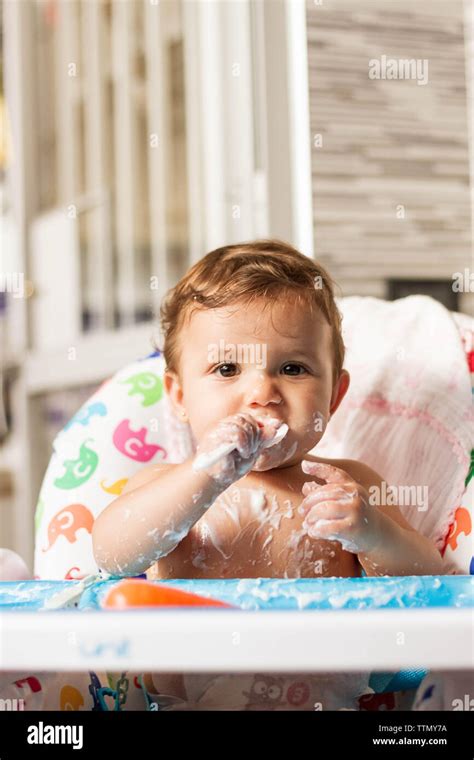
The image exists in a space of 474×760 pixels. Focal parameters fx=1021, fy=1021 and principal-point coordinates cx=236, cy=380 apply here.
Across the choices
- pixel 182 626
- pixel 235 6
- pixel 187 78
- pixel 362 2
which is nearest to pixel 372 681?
pixel 182 626

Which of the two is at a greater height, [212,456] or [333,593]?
[212,456]

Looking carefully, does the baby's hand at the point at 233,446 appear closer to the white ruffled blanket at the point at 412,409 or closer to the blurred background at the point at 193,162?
the white ruffled blanket at the point at 412,409

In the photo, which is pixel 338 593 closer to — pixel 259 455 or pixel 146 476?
pixel 259 455

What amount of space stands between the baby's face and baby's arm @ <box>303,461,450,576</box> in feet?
0.29

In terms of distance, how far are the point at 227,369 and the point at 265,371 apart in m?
0.04

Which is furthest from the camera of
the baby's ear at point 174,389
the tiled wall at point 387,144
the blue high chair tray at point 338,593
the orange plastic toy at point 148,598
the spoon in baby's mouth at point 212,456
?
the tiled wall at point 387,144

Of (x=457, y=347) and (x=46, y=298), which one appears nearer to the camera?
(x=457, y=347)

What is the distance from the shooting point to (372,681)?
1063mm

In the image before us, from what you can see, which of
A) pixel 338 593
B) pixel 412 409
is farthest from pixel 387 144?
pixel 338 593

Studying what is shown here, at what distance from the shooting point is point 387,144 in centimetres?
223

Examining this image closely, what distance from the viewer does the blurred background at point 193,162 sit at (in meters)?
2.20

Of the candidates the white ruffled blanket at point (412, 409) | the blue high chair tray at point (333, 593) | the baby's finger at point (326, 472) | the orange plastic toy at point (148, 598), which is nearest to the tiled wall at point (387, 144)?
the white ruffled blanket at point (412, 409)

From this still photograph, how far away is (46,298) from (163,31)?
908 millimetres
